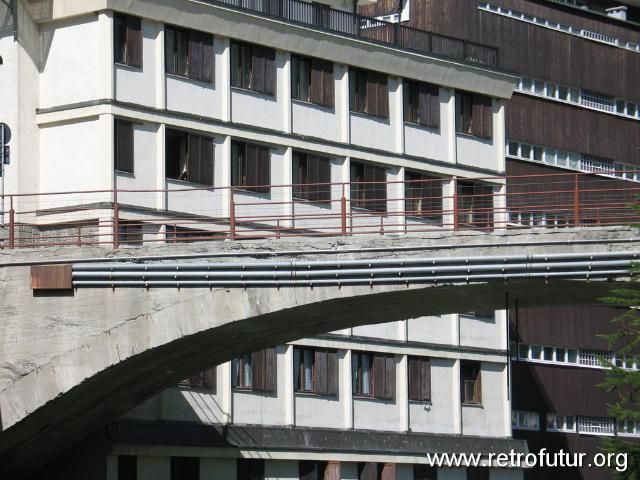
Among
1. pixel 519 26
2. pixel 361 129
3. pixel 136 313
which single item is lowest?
pixel 136 313

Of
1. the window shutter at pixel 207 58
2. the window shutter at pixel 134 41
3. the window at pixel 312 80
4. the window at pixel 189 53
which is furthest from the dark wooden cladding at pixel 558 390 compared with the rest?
the window shutter at pixel 134 41

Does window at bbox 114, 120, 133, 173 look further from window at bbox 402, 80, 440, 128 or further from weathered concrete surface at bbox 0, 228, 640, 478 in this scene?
window at bbox 402, 80, 440, 128

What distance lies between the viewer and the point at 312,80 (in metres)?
60.2

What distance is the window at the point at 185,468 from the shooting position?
182 feet

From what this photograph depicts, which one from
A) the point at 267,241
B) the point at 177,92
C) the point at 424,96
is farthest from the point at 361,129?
the point at 267,241

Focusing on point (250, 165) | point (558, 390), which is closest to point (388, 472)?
point (558, 390)

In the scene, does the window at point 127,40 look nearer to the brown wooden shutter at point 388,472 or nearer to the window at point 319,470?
the window at point 319,470

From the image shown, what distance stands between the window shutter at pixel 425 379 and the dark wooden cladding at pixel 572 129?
10.7 m

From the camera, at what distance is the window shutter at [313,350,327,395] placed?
59812 mm

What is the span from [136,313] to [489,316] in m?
26.6

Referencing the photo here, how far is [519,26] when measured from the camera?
2815 inches

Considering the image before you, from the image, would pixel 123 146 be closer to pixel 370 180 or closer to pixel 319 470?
pixel 370 180

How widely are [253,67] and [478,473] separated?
16838 millimetres

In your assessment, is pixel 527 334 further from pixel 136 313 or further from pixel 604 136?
pixel 136 313
